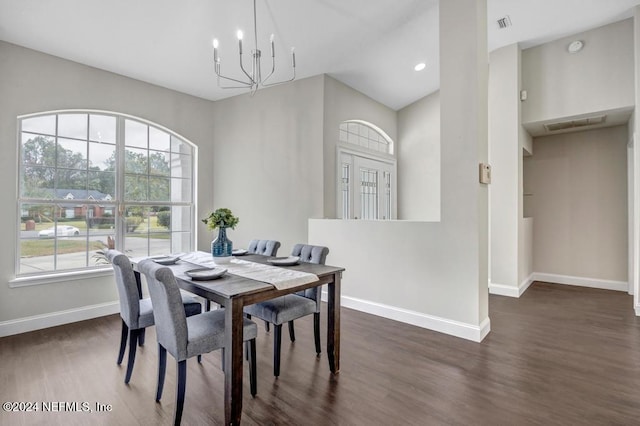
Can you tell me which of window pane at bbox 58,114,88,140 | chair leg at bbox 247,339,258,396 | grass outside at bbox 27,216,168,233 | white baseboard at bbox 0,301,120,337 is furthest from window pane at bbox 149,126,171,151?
chair leg at bbox 247,339,258,396

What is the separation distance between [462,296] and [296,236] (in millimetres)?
2187

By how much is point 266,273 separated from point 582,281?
5253 mm

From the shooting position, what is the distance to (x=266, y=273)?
223 cm

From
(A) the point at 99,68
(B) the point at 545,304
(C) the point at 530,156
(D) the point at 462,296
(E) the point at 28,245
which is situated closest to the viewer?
(D) the point at 462,296

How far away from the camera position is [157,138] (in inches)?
169

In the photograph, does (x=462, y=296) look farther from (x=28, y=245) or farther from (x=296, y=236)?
(x=28, y=245)

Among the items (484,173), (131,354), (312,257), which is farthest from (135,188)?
(484,173)

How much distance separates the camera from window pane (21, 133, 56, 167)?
327cm

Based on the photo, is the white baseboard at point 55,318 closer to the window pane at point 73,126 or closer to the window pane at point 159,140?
the window pane at point 73,126

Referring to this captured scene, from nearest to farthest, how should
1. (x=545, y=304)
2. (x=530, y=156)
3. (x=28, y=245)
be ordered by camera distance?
(x=28, y=245) < (x=545, y=304) < (x=530, y=156)

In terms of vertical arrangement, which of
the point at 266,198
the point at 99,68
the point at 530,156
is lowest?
the point at 266,198

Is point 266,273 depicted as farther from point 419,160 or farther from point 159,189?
point 419,160

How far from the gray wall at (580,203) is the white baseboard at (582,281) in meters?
0.06

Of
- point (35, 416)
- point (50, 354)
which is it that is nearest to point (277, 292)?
point (35, 416)
